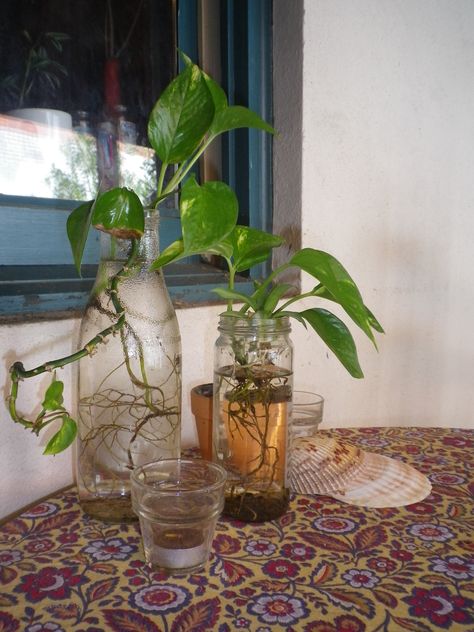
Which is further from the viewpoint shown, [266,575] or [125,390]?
[125,390]

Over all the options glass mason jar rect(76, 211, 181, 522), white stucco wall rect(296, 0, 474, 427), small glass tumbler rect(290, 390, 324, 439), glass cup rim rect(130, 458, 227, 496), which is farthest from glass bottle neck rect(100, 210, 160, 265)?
white stucco wall rect(296, 0, 474, 427)

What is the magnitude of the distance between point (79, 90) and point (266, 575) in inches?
29.4

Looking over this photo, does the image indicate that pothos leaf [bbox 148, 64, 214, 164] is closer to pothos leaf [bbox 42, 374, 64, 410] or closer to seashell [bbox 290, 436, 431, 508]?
pothos leaf [bbox 42, 374, 64, 410]

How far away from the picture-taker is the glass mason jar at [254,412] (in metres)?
0.57

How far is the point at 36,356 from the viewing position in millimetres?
641

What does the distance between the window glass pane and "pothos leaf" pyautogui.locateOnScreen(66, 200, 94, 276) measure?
277mm

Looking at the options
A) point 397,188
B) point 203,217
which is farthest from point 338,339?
point 397,188

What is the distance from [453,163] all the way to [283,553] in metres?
1.00

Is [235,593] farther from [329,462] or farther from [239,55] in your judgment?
[239,55]

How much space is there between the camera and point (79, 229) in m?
0.53

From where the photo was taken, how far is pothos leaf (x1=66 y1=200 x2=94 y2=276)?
1.72 ft

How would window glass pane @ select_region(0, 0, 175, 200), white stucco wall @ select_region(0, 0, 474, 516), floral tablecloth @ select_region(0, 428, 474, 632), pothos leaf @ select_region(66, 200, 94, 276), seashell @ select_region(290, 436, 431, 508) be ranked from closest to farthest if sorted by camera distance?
1. floral tablecloth @ select_region(0, 428, 474, 632)
2. pothos leaf @ select_region(66, 200, 94, 276)
3. seashell @ select_region(290, 436, 431, 508)
4. window glass pane @ select_region(0, 0, 175, 200)
5. white stucco wall @ select_region(0, 0, 474, 516)

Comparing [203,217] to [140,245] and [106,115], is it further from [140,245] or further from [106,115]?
[106,115]

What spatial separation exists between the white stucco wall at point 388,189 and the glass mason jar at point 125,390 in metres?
0.24
